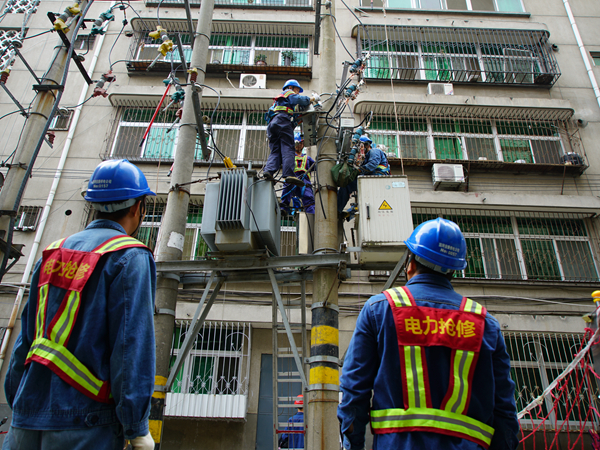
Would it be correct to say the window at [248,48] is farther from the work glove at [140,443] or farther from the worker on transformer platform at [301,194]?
the work glove at [140,443]

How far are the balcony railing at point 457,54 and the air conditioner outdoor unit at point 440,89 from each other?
28 cm

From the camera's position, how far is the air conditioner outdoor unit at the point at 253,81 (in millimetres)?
10805

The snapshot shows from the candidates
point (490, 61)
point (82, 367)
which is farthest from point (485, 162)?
point (82, 367)

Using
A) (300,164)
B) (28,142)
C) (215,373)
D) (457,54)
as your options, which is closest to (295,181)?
(300,164)

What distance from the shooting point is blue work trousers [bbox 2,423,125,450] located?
61.6 inches

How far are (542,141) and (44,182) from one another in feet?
42.0

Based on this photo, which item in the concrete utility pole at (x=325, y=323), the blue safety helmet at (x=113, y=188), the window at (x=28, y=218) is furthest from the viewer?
the window at (x=28, y=218)

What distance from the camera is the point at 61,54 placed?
18.4ft

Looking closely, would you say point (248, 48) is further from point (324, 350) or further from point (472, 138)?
point (324, 350)

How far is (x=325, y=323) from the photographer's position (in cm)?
404

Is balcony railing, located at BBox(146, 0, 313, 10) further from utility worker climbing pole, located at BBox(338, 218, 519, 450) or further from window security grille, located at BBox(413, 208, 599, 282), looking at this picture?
utility worker climbing pole, located at BBox(338, 218, 519, 450)

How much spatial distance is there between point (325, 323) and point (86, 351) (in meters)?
2.68

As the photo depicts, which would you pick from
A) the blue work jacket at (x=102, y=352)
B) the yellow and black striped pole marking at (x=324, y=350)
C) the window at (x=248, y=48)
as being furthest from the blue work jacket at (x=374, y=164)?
the window at (x=248, y=48)

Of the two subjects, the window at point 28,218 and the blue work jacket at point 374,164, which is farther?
the window at point 28,218
